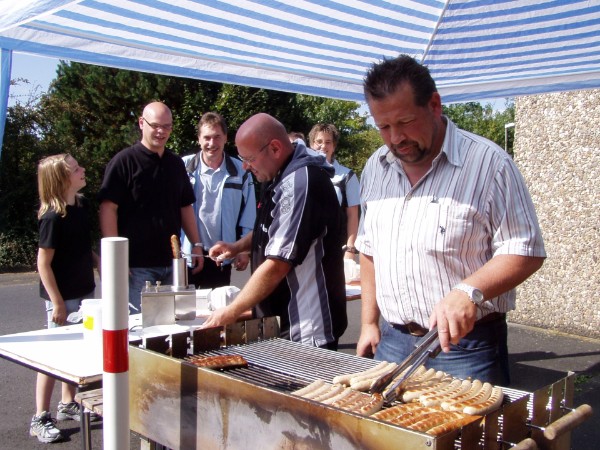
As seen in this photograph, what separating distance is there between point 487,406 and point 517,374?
3.77 meters

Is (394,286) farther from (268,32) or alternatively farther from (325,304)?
(268,32)

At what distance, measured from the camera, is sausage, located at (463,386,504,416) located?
1.60m

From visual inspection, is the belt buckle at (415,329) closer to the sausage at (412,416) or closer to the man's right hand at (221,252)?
the sausage at (412,416)

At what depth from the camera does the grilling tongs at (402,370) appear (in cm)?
181

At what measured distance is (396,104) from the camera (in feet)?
7.19

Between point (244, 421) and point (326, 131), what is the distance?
4.40 meters

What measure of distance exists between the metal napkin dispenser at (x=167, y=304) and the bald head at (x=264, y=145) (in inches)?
30.0

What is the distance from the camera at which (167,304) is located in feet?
10.4

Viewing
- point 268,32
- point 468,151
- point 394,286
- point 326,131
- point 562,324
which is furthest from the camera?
point 562,324

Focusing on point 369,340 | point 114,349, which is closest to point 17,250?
point 369,340

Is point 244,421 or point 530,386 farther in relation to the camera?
point 530,386

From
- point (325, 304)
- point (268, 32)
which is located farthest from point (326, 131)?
point (325, 304)

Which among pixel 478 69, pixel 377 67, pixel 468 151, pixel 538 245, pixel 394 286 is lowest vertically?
pixel 394 286

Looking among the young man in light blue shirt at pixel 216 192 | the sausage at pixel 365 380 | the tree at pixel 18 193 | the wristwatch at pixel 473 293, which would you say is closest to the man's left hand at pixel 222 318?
the sausage at pixel 365 380
